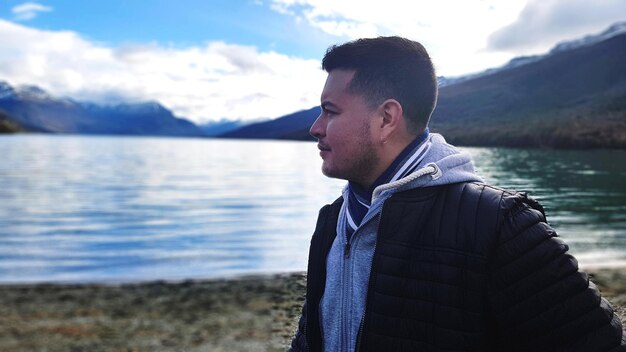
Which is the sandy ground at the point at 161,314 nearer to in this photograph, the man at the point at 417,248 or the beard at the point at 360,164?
the man at the point at 417,248

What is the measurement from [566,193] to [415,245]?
1064 inches

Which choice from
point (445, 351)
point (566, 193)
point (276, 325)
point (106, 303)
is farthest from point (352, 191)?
point (566, 193)

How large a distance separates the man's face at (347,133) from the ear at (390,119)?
0.20 feet

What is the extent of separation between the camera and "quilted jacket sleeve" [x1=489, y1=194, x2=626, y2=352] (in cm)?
235

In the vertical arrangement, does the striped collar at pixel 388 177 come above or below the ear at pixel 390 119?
below

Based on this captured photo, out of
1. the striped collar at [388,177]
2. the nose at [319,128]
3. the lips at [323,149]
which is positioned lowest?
the striped collar at [388,177]

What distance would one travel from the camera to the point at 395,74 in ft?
9.62

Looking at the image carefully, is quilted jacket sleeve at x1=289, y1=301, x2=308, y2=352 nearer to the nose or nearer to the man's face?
the man's face

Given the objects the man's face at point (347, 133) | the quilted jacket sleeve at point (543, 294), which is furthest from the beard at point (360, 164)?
the quilted jacket sleeve at point (543, 294)

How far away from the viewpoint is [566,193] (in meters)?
26.4

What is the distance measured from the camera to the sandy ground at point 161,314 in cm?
982

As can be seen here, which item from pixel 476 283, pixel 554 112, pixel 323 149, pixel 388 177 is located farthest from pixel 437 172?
pixel 554 112

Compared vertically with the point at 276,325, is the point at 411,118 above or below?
above

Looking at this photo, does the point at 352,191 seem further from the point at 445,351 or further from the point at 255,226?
the point at 255,226
